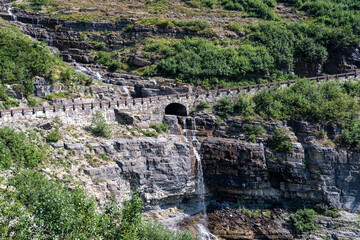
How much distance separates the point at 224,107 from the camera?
39.7 metres

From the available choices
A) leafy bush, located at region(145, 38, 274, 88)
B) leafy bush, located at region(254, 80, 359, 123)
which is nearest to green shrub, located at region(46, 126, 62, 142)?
leafy bush, located at region(145, 38, 274, 88)

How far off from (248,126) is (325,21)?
38.0 meters

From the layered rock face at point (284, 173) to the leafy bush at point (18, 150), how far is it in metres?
17.4

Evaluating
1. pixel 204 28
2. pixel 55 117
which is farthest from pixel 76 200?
pixel 204 28

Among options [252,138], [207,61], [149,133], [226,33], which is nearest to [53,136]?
[149,133]

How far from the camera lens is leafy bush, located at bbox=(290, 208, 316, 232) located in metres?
33.6

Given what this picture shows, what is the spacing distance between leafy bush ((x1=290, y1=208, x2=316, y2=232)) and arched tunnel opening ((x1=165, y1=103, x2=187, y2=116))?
17.1 meters

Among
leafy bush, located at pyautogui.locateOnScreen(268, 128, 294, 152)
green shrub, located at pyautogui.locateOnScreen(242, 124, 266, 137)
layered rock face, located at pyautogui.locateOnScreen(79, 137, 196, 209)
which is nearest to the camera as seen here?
layered rock face, located at pyautogui.locateOnScreen(79, 137, 196, 209)

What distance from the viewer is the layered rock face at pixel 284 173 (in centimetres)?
→ 3538

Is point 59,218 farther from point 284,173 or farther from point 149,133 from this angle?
point 284,173

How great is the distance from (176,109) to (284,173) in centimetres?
1529

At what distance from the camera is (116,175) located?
3005cm

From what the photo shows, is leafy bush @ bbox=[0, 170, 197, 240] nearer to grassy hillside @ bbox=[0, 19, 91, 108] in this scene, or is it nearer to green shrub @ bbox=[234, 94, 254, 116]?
grassy hillside @ bbox=[0, 19, 91, 108]

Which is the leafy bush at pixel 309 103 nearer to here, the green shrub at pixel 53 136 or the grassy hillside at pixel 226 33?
the grassy hillside at pixel 226 33
